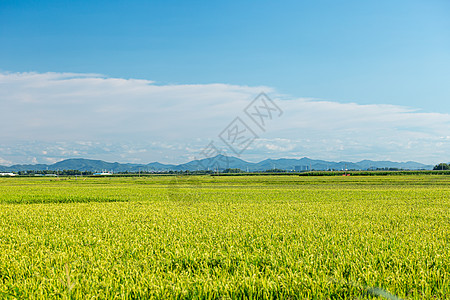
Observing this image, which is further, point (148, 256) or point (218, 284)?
point (148, 256)

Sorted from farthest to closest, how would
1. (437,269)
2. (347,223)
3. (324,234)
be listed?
(347,223)
(324,234)
(437,269)

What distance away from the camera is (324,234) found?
889 cm

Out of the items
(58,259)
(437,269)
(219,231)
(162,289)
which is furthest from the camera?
(219,231)

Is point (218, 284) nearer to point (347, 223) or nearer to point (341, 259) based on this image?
point (341, 259)

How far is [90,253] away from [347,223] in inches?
324

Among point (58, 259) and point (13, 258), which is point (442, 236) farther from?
point (13, 258)

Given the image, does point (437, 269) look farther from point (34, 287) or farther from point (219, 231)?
point (34, 287)

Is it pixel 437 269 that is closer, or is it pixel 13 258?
pixel 437 269

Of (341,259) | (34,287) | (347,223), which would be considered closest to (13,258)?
(34,287)

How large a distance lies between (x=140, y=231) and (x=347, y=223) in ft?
22.4

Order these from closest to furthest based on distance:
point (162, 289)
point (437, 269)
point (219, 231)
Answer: point (162, 289)
point (437, 269)
point (219, 231)

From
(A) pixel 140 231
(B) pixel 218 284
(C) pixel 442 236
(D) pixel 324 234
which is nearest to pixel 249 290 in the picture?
(B) pixel 218 284

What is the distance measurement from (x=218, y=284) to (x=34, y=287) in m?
2.80

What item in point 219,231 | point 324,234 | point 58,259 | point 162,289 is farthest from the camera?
point 219,231
